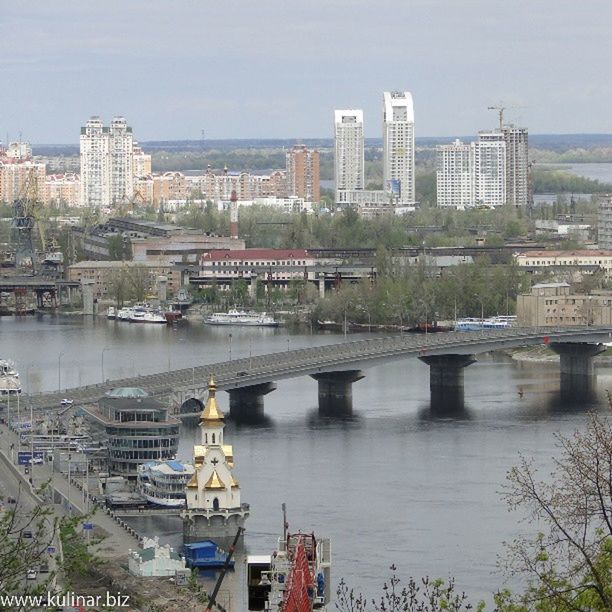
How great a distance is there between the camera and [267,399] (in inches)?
899

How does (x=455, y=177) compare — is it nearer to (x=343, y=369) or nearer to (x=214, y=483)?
(x=343, y=369)

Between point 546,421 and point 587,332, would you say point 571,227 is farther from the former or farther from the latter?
point 546,421

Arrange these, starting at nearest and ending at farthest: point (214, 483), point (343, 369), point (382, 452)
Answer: point (214, 483) → point (382, 452) → point (343, 369)

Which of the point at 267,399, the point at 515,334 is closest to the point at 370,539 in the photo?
the point at 267,399

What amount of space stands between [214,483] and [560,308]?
16.6 metres

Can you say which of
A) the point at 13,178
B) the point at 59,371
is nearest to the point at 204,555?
the point at 59,371

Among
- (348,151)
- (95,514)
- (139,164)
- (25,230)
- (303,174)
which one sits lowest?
(95,514)

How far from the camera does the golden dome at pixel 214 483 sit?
15.1 metres

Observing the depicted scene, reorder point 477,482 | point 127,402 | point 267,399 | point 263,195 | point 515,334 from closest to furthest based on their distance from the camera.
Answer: point 477,482, point 127,402, point 267,399, point 515,334, point 263,195

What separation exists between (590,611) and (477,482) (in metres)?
10.3

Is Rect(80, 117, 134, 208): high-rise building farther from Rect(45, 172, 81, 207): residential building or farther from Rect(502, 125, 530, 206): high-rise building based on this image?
Rect(502, 125, 530, 206): high-rise building

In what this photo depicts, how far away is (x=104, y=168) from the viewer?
237ft

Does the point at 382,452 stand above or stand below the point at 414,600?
below

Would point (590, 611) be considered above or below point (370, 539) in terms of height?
above
